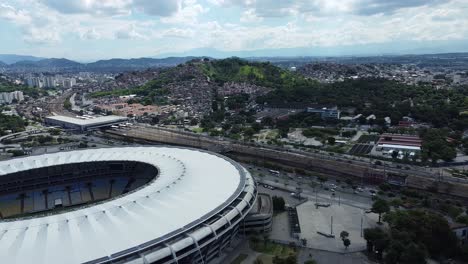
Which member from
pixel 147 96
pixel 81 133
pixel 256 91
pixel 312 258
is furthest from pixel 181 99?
pixel 312 258

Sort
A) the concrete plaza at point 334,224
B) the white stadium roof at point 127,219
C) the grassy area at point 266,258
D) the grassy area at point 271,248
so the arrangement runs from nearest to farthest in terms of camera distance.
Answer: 1. the white stadium roof at point 127,219
2. the grassy area at point 266,258
3. the grassy area at point 271,248
4. the concrete plaza at point 334,224

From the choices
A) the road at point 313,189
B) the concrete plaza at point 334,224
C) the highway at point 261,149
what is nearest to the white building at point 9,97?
the highway at point 261,149

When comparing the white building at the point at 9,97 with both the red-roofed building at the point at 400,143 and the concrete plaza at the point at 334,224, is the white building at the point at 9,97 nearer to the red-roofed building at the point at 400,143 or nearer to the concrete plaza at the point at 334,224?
the red-roofed building at the point at 400,143

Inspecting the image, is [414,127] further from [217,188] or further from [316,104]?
[217,188]

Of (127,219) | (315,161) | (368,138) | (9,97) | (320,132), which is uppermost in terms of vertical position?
(127,219)

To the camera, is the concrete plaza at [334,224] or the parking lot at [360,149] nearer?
the concrete plaza at [334,224]

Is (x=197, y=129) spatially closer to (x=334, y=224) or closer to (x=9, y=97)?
(x=334, y=224)

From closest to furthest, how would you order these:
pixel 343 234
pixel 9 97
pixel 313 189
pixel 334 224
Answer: pixel 343 234
pixel 334 224
pixel 313 189
pixel 9 97

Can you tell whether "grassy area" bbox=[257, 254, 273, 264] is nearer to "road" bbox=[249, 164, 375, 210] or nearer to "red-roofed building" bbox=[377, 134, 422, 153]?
"road" bbox=[249, 164, 375, 210]

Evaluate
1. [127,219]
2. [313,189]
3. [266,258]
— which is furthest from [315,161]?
[127,219]
